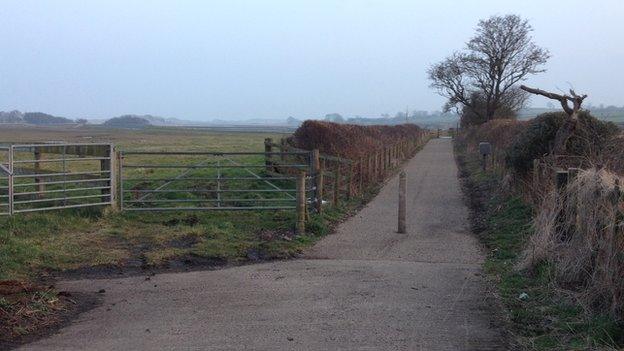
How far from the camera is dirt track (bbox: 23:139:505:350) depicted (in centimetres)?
756

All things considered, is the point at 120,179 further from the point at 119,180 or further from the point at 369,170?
the point at 369,170

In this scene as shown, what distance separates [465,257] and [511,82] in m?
54.8

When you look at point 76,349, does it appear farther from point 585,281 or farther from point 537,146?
point 537,146

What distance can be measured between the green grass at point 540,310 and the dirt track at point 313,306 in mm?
301

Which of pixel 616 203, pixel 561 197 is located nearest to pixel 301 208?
pixel 561 197

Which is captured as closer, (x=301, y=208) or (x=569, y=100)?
(x=301, y=208)

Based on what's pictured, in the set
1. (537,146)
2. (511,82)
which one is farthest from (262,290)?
(511,82)

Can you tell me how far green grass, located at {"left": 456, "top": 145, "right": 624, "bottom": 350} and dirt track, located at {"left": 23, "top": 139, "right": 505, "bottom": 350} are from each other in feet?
0.99

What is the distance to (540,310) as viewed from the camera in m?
8.62

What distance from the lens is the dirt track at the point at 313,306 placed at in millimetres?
7558

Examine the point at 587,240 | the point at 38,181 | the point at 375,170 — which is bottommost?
the point at 375,170

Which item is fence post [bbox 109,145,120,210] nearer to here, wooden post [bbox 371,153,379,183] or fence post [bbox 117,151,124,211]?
fence post [bbox 117,151,124,211]

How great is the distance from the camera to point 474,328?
8078 mm

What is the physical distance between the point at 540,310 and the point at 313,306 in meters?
2.69
